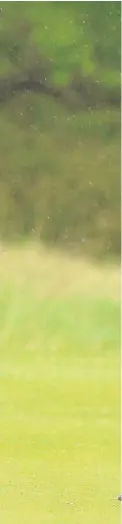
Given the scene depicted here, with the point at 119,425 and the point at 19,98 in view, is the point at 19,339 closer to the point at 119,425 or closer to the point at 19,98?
the point at 119,425

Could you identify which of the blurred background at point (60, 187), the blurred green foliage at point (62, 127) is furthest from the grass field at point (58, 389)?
the blurred green foliage at point (62, 127)

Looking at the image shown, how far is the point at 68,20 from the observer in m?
2.09

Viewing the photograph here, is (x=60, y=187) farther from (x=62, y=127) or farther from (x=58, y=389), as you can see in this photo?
(x=58, y=389)

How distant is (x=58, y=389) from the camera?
77.6 inches

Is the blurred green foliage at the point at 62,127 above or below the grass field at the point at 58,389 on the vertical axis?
above

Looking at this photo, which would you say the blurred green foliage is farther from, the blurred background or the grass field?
the grass field

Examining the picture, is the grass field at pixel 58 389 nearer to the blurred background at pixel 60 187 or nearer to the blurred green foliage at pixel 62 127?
the blurred background at pixel 60 187

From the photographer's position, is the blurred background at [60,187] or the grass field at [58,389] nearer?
the grass field at [58,389]

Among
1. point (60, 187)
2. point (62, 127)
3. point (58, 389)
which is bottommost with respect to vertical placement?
point (58, 389)

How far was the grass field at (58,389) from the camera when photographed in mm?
1610

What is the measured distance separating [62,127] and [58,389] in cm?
73

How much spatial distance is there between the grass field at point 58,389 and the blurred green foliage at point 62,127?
108 mm

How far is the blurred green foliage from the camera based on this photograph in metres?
2.11

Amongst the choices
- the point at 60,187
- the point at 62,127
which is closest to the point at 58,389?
the point at 60,187
